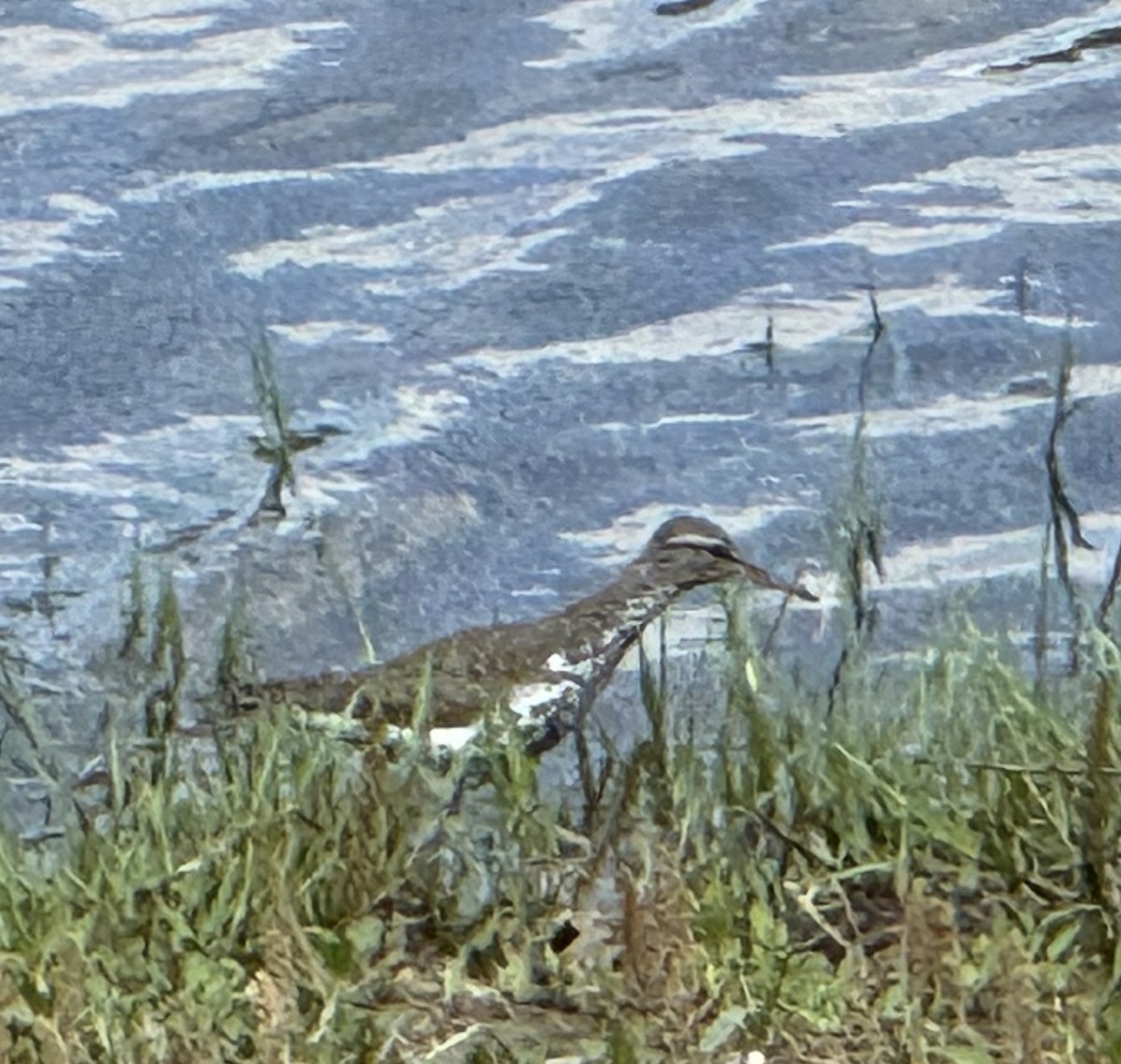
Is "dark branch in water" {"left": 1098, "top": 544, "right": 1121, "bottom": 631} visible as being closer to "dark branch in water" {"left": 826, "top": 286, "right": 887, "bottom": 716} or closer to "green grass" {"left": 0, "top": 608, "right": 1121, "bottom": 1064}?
"green grass" {"left": 0, "top": 608, "right": 1121, "bottom": 1064}

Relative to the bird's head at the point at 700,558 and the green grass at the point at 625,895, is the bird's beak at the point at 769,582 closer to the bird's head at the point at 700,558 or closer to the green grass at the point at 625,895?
the bird's head at the point at 700,558

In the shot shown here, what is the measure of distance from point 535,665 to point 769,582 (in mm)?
393

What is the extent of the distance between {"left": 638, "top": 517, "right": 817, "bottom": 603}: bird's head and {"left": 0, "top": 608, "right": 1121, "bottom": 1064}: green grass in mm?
136

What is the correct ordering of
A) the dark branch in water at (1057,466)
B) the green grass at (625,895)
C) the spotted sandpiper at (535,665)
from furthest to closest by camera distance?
1. the dark branch in water at (1057,466)
2. the spotted sandpiper at (535,665)
3. the green grass at (625,895)

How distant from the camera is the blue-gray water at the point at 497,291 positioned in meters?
2.74

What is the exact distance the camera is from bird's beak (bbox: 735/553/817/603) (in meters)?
2.76

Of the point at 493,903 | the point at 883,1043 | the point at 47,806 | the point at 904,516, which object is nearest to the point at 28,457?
the point at 47,806

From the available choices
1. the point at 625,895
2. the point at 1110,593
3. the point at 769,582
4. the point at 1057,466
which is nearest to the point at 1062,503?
the point at 1057,466

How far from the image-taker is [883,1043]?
2215mm

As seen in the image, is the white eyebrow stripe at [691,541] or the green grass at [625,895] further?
the white eyebrow stripe at [691,541]

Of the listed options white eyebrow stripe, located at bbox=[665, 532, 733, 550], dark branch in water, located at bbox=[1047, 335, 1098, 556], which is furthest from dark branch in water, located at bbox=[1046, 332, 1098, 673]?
white eyebrow stripe, located at bbox=[665, 532, 733, 550]

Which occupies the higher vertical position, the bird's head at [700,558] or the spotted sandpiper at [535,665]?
the bird's head at [700,558]

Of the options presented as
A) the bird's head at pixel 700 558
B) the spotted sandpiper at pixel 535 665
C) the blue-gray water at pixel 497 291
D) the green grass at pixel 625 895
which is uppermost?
the blue-gray water at pixel 497 291

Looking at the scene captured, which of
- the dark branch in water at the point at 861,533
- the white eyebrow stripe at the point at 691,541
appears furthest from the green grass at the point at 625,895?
the white eyebrow stripe at the point at 691,541
